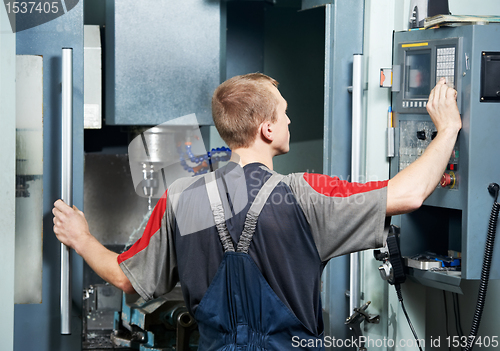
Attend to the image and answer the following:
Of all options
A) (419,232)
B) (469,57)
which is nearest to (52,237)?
(419,232)

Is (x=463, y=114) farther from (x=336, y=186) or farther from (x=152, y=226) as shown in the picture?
(x=152, y=226)

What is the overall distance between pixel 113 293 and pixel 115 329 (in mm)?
197

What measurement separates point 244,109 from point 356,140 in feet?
2.25

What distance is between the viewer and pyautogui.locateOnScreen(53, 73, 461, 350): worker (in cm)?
120

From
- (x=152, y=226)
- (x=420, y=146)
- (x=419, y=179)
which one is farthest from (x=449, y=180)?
(x=152, y=226)

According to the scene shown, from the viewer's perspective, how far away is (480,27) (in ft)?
5.21

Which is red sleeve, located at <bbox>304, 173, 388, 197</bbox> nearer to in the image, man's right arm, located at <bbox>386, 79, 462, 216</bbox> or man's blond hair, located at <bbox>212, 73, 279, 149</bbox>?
man's right arm, located at <bbox>386, 79, 462, 216</bbox>

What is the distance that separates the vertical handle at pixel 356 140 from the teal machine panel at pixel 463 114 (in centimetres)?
13

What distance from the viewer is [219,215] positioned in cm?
122

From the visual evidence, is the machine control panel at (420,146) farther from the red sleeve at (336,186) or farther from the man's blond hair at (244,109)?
the man's blond hair at (244,109)

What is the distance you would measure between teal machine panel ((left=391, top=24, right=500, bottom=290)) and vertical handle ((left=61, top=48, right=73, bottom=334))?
3.62 feet

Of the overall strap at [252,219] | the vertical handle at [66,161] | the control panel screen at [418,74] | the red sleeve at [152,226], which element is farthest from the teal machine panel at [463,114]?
the vertical handle at [66,161]

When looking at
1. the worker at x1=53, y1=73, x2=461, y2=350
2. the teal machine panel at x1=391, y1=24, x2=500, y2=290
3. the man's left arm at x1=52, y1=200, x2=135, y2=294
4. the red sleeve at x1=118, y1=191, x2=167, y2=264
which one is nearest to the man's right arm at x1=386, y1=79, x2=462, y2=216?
the worker at x1=53, y1=73, x2=461, y2=350

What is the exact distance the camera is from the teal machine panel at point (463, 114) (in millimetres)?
1591
